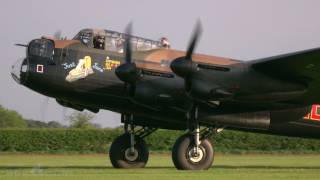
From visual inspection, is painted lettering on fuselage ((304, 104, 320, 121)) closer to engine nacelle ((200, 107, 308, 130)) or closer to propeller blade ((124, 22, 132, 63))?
engine nacelle ((200, 107, 308, 130))

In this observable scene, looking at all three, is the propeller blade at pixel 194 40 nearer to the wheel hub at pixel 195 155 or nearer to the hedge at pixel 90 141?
the wheel hub at pixel 195 155

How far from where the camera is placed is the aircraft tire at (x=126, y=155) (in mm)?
24109

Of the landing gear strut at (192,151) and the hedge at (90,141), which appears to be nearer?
the landing gear strut at (192,151)

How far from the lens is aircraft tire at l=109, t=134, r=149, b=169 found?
24.1m

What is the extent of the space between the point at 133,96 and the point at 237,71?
296cm

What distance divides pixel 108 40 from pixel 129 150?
3541 millimetres

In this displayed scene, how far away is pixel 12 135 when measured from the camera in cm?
4547

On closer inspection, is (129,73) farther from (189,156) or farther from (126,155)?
(126,155)

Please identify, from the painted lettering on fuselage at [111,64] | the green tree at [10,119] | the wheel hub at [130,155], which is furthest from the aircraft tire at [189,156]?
the green tree at [10,119]

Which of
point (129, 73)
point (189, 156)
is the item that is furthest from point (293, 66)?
point (129, 73)

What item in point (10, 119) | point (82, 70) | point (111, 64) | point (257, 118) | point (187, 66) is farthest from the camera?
point (10, 119)

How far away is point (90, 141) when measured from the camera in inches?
1783

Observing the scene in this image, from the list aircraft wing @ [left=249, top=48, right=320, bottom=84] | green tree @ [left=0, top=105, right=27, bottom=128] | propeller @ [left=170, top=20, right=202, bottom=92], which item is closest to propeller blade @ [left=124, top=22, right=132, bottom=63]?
propeller @ [left=170, top=20, right=202, bottom=92]

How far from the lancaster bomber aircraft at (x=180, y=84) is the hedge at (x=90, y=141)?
20274 millimetres
